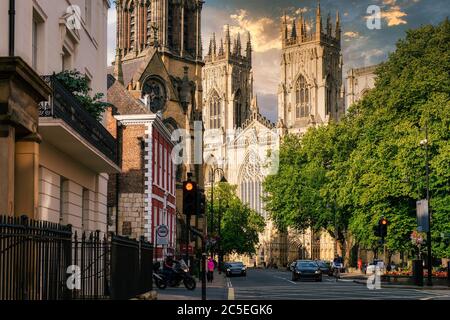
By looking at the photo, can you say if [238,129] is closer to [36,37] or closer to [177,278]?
[177,278]

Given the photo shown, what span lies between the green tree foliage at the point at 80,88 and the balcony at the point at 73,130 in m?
0.35

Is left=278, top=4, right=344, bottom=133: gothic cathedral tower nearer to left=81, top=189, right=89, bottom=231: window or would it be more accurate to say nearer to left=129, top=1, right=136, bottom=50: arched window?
left=129, top=1, right=136, bottom=50: arched window

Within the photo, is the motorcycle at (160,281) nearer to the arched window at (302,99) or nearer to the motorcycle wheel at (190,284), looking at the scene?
the motorcycle wheel at (190,284)

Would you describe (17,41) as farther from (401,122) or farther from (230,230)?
(230,230)

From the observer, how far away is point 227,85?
561ft

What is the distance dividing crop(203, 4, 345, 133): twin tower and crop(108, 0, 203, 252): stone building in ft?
202

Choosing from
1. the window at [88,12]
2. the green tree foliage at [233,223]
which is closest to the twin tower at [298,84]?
the green tree foliage at [233,223]

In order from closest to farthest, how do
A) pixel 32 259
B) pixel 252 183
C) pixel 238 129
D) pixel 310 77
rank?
pixel 32 259, pixel 252 183, pixel 310 77, pixel 238 129

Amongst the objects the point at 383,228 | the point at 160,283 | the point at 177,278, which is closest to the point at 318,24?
the point at 383,228

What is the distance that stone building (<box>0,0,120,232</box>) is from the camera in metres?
14.2

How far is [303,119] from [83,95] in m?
133

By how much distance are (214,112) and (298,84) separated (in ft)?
66.4
